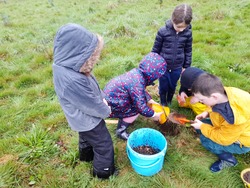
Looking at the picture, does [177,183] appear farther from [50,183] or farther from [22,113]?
[22,113]

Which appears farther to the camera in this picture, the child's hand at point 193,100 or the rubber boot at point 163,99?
the rubber boot at point 163,99

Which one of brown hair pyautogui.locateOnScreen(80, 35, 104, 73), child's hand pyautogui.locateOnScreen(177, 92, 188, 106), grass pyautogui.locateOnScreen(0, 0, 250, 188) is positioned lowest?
grass pyautogui.locateOnScreen(0, 0, 250, 188)

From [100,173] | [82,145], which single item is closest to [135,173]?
[100,173]

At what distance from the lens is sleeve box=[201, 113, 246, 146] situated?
214 centimetres

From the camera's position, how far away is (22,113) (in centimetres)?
345

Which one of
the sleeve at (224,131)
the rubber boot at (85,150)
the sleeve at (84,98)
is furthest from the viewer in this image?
the rubber boot at (85,150)

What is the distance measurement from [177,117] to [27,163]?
196 cm

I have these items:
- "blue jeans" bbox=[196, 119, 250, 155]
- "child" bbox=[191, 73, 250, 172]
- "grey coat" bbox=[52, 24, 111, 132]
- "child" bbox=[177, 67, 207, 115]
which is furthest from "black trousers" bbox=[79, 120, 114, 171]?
"child" bbox=[177, 67, 207, 115]

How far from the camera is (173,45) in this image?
9.68 feet

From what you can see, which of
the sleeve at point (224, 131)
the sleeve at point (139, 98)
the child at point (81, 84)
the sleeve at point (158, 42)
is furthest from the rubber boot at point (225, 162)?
the sleeve at point (158, 42)

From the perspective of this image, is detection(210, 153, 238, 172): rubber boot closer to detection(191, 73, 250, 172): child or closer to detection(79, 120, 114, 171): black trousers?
detection(191, 73, 250, 172): child

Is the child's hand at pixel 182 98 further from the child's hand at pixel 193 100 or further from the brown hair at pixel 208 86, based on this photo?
the brown hair at pixel 208 86

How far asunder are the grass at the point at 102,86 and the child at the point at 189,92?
0.17 m

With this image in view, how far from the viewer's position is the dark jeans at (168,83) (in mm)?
3230
